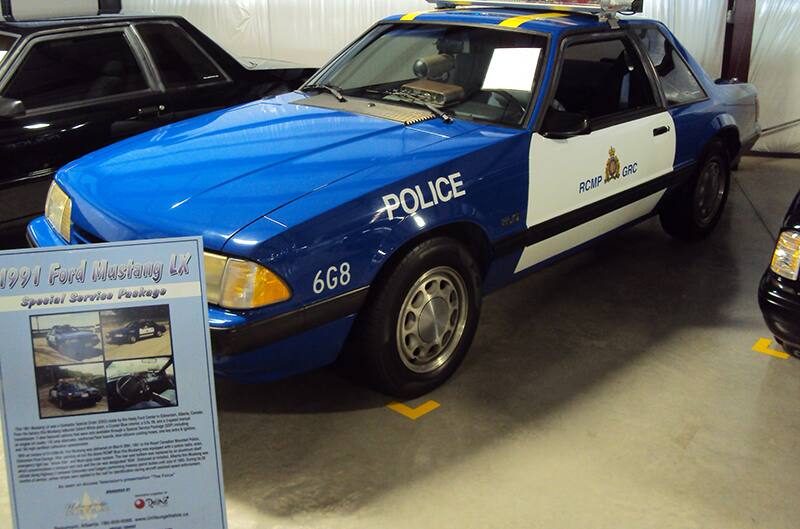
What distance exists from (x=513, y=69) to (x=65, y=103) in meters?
2.49

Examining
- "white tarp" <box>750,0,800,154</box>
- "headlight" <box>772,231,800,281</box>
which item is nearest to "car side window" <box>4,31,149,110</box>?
"headlight" <box>772,231,800,281</box>

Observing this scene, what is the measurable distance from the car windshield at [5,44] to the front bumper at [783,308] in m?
3.94

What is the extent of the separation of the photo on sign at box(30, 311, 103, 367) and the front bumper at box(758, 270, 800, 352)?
256cm

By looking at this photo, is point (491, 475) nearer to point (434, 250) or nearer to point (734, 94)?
point (434, 250)

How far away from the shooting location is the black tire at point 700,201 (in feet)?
15.5

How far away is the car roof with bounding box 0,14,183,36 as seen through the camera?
445 centimetres

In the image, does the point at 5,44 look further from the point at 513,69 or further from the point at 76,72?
the point at 513,69

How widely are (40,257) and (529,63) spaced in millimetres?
2407

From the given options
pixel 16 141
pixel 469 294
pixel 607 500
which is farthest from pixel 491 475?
pixel 16 141

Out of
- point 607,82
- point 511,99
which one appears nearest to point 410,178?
point 511,99

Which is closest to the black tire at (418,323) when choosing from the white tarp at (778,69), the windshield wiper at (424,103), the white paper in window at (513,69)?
the windshield wiper at (424,103)

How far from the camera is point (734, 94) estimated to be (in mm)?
4891

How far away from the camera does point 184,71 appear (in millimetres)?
4961

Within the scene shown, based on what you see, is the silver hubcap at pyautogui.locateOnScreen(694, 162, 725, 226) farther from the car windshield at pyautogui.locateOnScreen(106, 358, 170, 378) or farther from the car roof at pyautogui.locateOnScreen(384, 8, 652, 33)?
the car windshield at pyautogui.locateOnScreen(106, 358, 170, 378)
